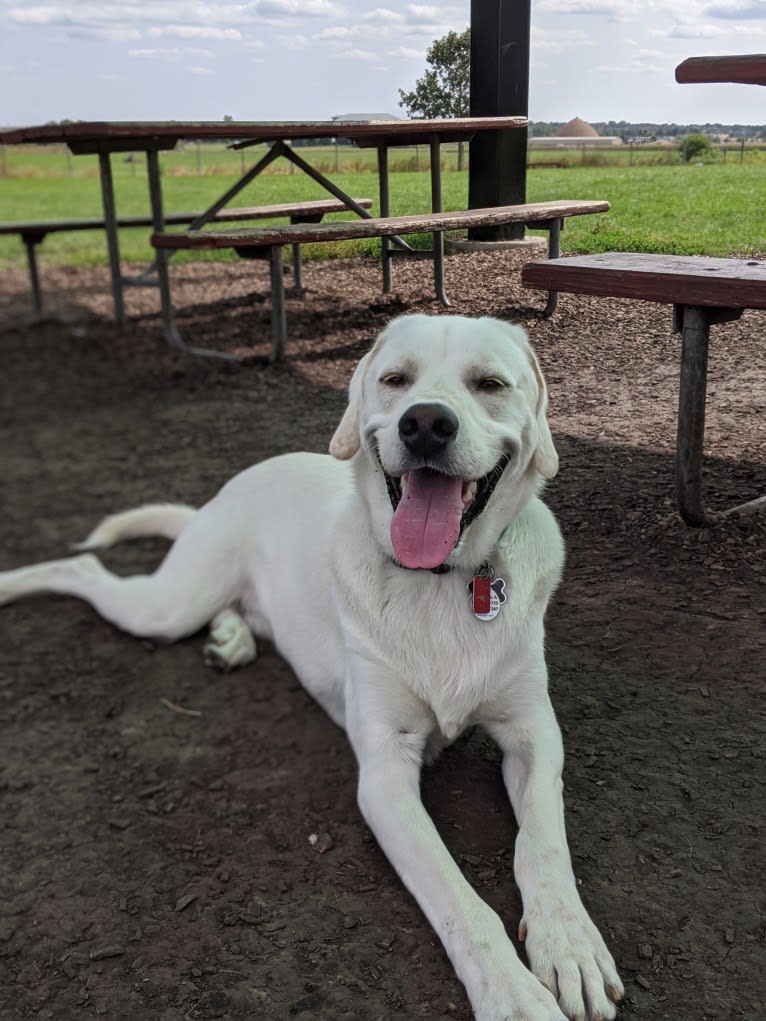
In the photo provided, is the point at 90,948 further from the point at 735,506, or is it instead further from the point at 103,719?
the point at 735,506

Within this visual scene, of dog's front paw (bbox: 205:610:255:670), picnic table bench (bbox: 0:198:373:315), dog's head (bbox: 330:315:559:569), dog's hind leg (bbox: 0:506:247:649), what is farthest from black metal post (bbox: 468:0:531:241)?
dog's front paw (bbox: 205:610:255:670)

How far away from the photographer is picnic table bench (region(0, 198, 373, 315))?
2.81m

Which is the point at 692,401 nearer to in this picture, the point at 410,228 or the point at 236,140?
the point at 410,228

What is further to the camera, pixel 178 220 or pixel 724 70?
pixel 178 220

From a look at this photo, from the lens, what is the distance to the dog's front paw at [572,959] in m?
1.37

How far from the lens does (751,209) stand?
2.36 m

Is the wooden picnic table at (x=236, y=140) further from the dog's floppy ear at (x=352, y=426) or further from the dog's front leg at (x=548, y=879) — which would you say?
the dog's front leg at (x=548, y=879)

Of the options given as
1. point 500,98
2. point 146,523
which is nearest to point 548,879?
point 500,98

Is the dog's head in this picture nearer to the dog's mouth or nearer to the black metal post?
the dog's mouth

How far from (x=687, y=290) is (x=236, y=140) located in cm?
171

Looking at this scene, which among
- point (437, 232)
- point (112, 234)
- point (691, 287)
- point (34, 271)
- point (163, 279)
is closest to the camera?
point (691, 287)

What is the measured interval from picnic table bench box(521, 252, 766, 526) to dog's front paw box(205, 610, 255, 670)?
4.06ft

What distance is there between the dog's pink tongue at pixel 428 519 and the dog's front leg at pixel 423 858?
30 cm

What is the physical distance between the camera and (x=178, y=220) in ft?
13.9
